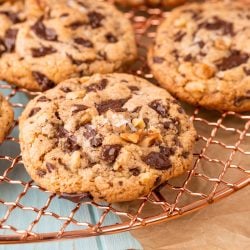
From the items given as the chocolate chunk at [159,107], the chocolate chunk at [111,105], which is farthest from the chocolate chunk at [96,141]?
the chocolate chunk at [159,107]

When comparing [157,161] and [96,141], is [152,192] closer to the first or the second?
[157,161]

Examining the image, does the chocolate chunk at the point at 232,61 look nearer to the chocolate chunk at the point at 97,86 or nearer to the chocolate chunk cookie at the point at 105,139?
the chocolate chunk cookie at the point at 105,139

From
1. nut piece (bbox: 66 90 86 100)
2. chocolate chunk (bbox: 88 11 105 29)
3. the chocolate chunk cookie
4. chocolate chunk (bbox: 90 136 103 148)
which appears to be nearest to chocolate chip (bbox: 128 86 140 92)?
the chocolate chunk cookie

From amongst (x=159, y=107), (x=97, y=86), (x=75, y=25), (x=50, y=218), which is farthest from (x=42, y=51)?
(x=50, y=218)

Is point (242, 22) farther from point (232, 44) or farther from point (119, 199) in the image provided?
point (119, 199)

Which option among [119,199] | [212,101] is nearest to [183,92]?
[212,101]

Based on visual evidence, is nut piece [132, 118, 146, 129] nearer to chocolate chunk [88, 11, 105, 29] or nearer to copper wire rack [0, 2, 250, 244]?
copper wire rack [0, 2, 250, 244]
